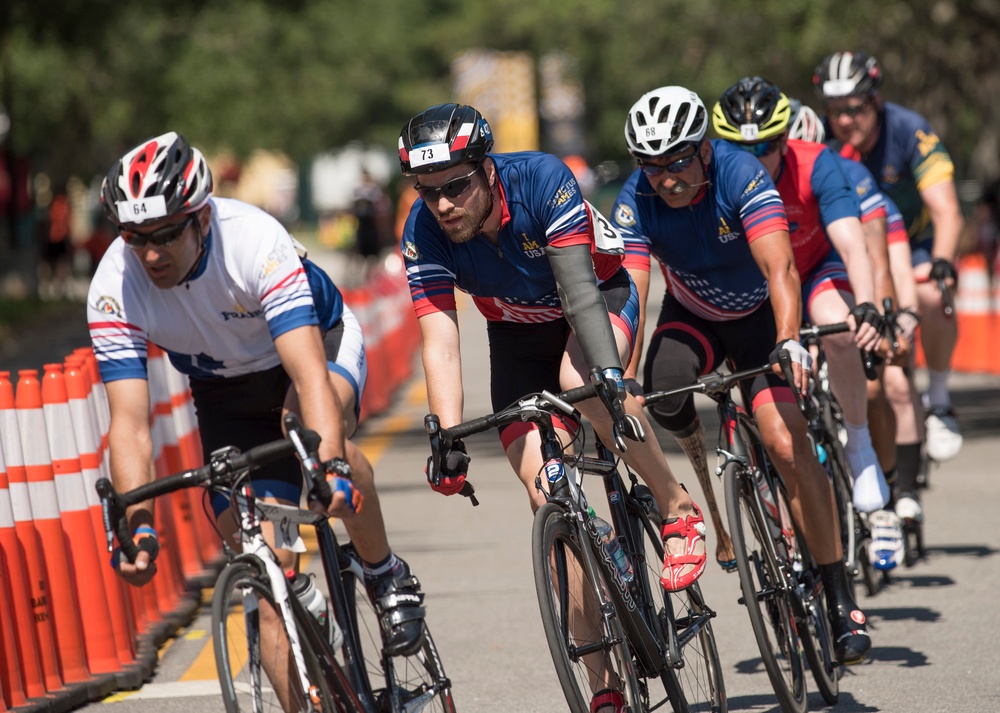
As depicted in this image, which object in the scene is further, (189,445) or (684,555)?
(189,445)

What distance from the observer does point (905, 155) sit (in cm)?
945

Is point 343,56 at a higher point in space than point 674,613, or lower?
higher

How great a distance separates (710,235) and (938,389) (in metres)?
3.94

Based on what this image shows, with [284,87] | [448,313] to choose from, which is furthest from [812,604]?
[284,87]

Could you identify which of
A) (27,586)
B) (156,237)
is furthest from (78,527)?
(156,237)

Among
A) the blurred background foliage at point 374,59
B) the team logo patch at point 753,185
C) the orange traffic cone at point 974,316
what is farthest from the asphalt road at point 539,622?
the blurred background foliage at point 374,59

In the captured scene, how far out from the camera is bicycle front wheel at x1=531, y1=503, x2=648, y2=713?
4.82 meters

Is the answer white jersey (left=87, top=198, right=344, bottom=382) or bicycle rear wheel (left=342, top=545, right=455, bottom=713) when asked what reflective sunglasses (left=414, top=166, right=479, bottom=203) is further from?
bicycle rear wheel (left=342, top=545, right=455, bottom=713)

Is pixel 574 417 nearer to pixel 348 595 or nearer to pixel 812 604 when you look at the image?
pixel 348 595

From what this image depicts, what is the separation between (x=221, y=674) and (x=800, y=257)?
4127 mm

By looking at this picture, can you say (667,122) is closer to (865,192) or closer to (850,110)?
(865,192)

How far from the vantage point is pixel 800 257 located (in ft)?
25.5

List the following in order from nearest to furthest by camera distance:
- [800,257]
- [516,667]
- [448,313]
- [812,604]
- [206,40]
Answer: [448,313] → [812,604] → [516,667] → [800,257] → [206,40]

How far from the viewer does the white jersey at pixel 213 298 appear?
5180mm
